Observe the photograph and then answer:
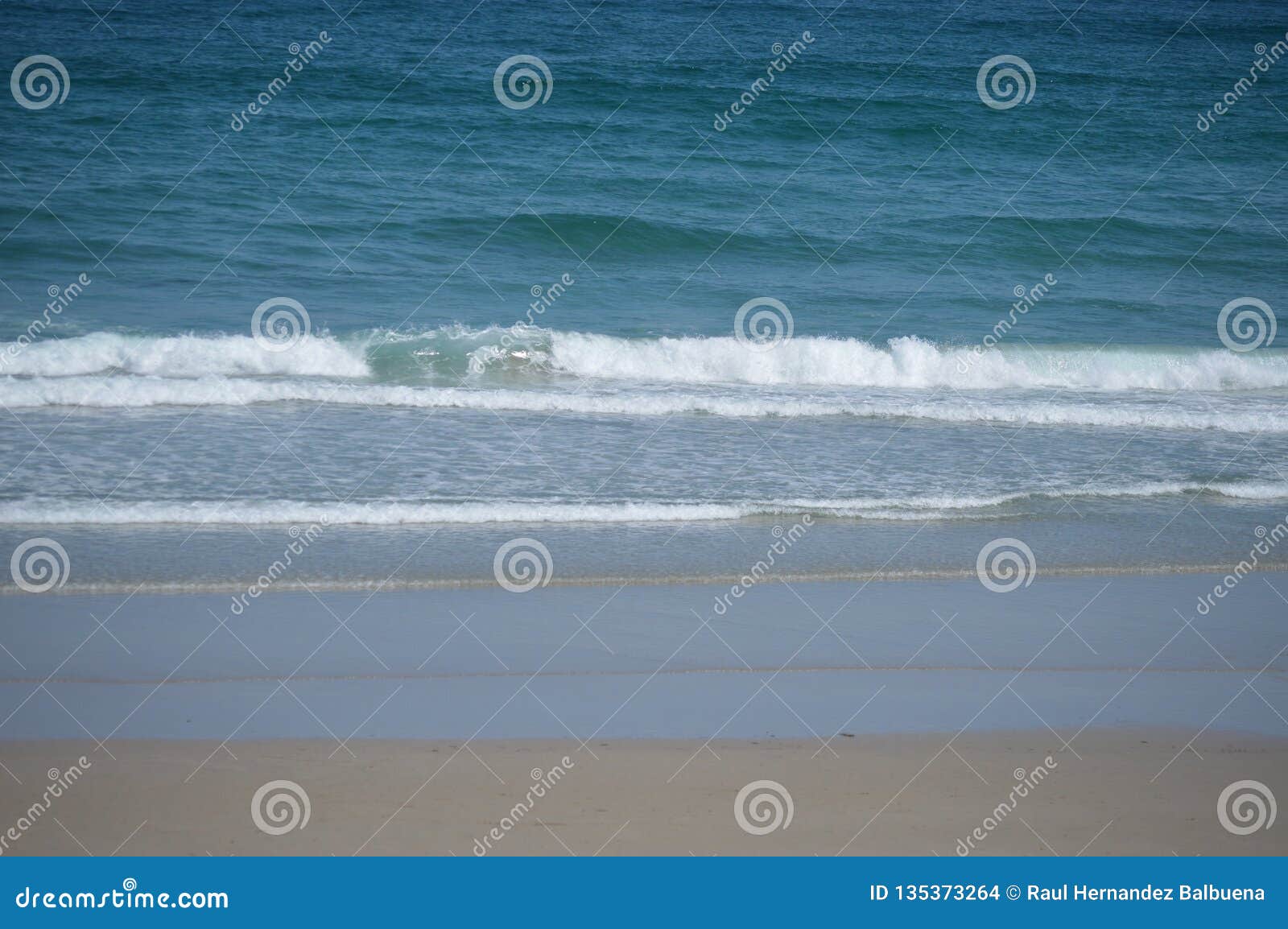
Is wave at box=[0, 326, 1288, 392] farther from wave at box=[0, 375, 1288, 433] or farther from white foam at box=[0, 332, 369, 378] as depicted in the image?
wave at box=[0, 375, 1288, 433]

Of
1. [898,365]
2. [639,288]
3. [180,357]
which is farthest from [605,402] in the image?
[180,357]

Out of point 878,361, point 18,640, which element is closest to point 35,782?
point 18,640

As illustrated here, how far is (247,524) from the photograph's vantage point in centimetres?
814

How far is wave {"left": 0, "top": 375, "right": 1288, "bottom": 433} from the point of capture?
36.4 feet

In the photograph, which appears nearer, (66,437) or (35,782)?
(35,782)

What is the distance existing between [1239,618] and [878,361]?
7.17 m

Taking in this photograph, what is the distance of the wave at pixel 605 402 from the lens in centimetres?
1109

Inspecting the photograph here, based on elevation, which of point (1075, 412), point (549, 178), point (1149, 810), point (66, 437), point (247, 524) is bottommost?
point (1149, 810)

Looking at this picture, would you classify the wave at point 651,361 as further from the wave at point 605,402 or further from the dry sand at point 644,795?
the dry sand at point 644,795

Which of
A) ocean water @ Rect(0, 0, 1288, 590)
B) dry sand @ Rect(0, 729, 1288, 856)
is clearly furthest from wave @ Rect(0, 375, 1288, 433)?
dry sand @ Rect(0, 729, 1288, 856)

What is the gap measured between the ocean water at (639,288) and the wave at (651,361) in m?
0.05

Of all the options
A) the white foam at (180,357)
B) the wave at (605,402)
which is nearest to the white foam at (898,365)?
the wave at (605,402)

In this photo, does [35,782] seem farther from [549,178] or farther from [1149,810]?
[549,178]

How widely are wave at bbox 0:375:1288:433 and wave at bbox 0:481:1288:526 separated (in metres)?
2.86
